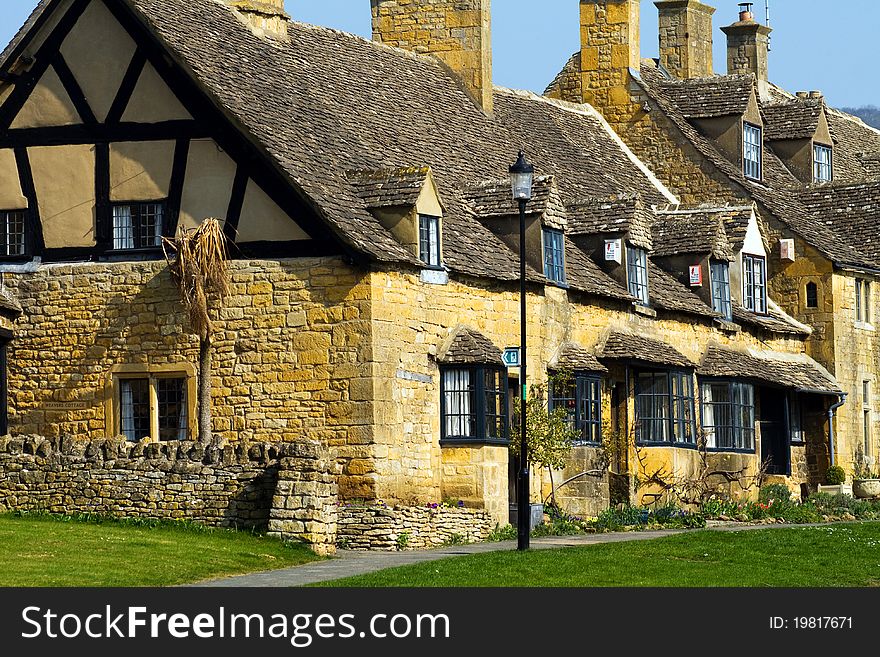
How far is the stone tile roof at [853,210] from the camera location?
4969cm

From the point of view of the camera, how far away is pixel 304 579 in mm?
25609

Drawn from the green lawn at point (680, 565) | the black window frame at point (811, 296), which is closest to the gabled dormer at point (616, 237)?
the black window frame at point (811, 296)

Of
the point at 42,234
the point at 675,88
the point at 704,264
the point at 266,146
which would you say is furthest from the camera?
the point at 675,88

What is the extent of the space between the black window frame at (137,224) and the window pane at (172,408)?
2.27m

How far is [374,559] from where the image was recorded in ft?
96.3

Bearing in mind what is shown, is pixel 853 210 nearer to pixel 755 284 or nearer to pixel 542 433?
pixel 755 284

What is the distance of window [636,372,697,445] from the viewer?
132 ft

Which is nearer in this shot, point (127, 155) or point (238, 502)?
point (238, 502)

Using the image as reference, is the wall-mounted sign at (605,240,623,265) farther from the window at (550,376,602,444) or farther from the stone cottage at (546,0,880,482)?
the stone cottage at (546,0,880,482)

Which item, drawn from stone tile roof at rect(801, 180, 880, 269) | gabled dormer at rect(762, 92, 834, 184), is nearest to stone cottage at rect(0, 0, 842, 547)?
stone tile roof at rect(801, 180, 880, 269)

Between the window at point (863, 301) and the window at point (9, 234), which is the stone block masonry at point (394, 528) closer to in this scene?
the window at point (9, 234)
